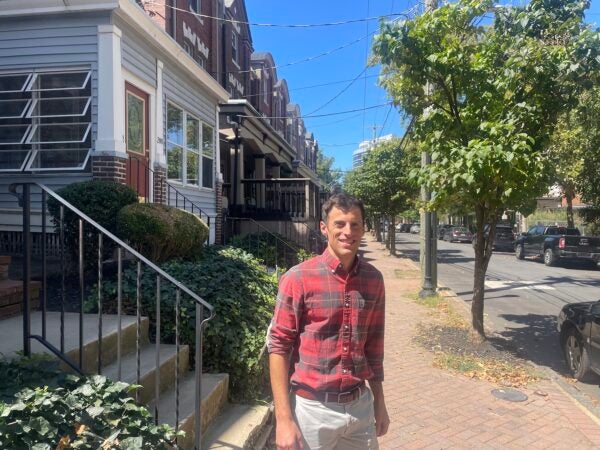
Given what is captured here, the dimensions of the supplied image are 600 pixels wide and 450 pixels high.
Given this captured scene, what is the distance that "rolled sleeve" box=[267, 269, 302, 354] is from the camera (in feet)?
7.16

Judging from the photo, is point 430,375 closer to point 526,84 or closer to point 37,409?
point 526,84

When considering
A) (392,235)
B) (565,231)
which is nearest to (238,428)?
(392,235)

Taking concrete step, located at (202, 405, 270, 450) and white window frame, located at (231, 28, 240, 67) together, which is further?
white window frame, located at (231, 28, 240, 67)

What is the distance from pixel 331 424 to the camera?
2.18 m

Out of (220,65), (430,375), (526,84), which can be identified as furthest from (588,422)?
(220,65)

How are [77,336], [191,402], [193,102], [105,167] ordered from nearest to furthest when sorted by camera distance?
[191,402], [77,336], [105,167], [193,102]

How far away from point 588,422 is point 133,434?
3935mm

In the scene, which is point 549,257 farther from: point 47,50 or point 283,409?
point 283,409

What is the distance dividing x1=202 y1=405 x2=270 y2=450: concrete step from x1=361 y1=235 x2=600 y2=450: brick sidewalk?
3.33 feet

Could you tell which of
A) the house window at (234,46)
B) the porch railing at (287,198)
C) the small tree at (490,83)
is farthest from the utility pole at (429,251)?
the house window at (234,46)

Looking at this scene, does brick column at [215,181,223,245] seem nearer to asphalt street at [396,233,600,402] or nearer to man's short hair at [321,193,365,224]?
asphalt street at [396,233,600,402]

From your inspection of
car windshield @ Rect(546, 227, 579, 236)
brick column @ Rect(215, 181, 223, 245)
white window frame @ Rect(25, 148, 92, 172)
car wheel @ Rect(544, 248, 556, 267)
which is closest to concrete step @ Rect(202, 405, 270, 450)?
white window frame @ Rect(25, 148, 92, 172)

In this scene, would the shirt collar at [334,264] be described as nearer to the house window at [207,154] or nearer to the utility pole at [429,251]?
the utility pole at [429,251]

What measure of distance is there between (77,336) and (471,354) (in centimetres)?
477
